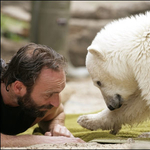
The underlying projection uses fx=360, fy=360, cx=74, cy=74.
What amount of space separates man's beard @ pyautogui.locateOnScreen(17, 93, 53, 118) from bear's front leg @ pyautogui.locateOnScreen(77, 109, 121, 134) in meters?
0.79

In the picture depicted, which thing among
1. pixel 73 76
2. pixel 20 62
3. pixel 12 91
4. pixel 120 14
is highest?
pixel 20 62

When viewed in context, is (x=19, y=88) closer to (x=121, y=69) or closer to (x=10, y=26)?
(x=121, y=69)

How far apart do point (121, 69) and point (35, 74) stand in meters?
1.00

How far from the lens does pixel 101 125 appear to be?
150 inches

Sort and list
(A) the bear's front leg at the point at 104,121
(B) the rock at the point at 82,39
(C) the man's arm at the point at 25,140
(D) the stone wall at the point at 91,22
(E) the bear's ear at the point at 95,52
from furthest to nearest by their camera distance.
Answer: (B) the rock at the point at 82,39
(D) the stone wall at the point at 91,22
(A) the bear's front leg at the point at 104,121
(E) the bear's ear at the point at 95,52
(C) the man's arm at the point at 25,140

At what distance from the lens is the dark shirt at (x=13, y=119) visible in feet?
10.6

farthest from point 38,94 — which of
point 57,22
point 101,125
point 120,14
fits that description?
point 120,14

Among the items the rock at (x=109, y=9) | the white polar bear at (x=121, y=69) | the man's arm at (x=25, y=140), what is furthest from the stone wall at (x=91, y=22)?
the man's arm at (x=25, y=140)

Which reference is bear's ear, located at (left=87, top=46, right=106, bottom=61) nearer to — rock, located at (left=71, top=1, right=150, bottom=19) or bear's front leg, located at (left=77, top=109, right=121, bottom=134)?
bear's front leg, located at (left=77, top=109, right=121, bottom=134)

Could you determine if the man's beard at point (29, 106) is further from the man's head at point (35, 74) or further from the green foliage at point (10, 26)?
the green foliage at point (10, 26)

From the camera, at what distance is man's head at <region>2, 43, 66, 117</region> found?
300 centimetres

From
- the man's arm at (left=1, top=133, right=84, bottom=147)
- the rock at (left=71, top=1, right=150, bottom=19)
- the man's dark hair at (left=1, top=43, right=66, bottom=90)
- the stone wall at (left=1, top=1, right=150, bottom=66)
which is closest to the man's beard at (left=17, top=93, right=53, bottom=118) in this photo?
the man's dark hair at (left=1, top=43, right=66, bottom=90)

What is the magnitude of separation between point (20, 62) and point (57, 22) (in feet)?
19.3

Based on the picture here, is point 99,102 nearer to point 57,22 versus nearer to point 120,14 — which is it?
point 57,22
